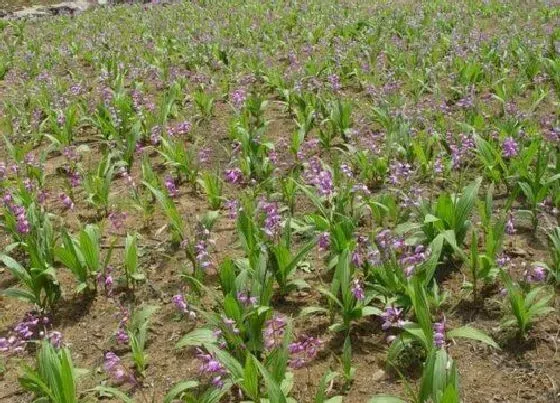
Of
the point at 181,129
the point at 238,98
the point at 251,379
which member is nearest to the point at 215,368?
the point at 251,379

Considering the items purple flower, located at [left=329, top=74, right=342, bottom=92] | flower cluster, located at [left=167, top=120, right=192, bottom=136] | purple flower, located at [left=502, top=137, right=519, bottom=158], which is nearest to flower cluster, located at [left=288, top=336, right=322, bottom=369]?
purple flower, located at [left=502, top=137, right=519, bottom=158]

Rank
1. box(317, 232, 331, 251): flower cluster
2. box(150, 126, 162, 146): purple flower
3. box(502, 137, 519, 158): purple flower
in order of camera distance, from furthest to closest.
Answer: box(150, 126, 162, 146): purple flower → box(502, 137, 519, 158): purple flower → box(317, 232, 331, 251): flower cluster

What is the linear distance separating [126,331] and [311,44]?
963 cm

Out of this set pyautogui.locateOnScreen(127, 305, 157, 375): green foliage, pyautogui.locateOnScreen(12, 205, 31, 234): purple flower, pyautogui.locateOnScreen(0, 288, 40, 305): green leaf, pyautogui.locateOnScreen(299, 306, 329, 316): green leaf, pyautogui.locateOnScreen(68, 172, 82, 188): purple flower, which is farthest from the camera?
pyautogui.locateOnScreen(68, 172, 82, 188): purple flower

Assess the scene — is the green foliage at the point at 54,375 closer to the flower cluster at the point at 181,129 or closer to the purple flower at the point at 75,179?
the purple flower at the point at 75,179

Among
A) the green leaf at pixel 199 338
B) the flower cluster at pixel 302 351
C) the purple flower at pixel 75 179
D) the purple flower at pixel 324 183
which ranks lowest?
the flower cluster at pixel 302 351

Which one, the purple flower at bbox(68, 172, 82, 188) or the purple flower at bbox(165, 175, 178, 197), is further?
the purple flower at bbox(68, 172, 82, 188)

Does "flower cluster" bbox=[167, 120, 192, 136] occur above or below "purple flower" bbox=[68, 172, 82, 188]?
above

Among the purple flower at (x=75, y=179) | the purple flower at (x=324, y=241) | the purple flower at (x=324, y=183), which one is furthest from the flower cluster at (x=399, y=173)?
the purple flower at (x=75, y=179)

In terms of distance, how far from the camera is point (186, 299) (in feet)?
14.8

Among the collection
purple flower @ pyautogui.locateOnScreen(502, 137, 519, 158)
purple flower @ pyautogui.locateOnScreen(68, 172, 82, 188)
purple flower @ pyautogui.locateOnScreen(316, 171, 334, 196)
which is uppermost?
purple flower @ pyautogui.locateOnScreen(316, 171, 334, 196)

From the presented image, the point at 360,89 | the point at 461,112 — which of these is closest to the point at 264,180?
the point at 461,112

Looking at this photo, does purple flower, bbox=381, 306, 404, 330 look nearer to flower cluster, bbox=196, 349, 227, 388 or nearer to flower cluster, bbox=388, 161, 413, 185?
flower cluster, bbox=196, 349, 227, 388

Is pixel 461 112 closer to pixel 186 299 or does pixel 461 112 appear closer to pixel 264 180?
Answer: pixel 264 180
